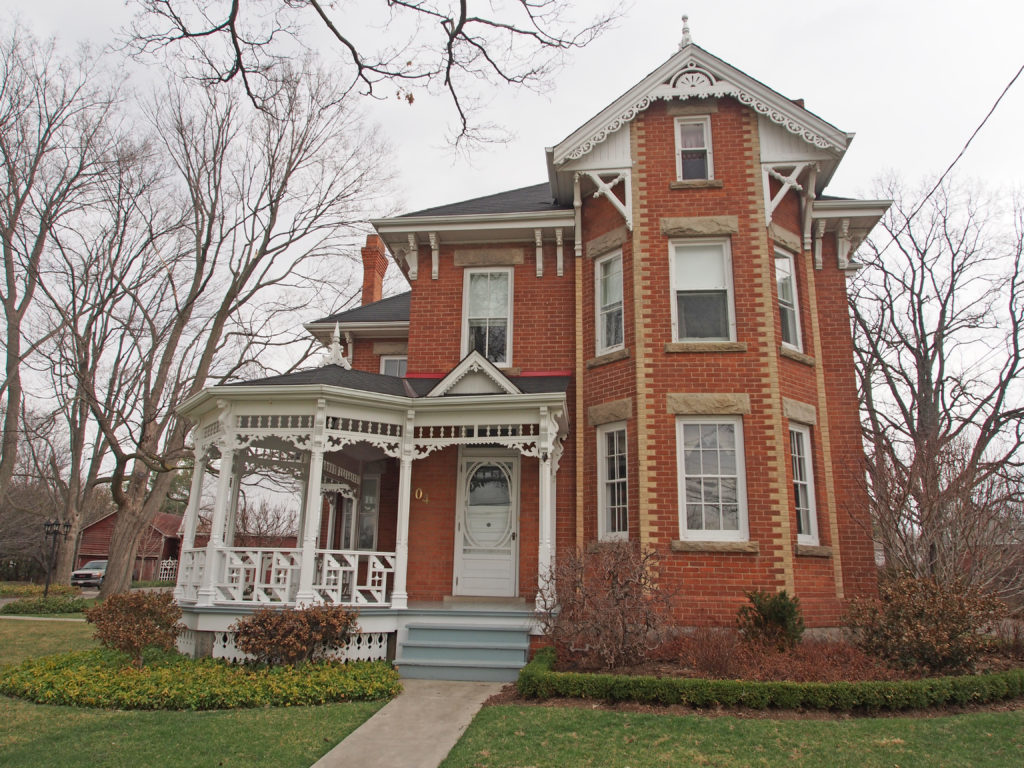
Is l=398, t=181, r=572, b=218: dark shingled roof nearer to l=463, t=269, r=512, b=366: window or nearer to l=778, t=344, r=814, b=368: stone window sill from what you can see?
l=463, t=269, r=512, b=366: window

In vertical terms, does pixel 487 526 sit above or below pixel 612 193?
below

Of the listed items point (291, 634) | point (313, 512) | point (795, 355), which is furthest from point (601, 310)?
point (291, 634)

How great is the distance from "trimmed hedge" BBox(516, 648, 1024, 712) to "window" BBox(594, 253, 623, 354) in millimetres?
6163

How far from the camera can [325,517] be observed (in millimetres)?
17516

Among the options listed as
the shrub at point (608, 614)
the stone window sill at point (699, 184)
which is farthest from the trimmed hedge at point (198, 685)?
the stone window sill at point (699, 184)

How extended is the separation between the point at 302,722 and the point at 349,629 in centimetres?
250

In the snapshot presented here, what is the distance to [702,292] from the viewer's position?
1186cm

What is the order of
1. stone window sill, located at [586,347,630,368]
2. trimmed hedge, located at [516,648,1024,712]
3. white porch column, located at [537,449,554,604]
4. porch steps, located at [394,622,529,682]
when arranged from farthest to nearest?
1. stone window sill, located at [586,347,630,368]
2. white porch column, located at [537,449,554,604]
3. porch steps, located at [394,622,529,682]
4. trimmed hedge, located at [516,648,1024,712]

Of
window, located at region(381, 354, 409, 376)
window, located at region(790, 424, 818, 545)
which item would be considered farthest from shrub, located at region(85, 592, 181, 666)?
window, located at region(790, 424, 818, 545)

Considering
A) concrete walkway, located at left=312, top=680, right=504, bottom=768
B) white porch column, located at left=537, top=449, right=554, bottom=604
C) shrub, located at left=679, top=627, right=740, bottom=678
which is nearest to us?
concrete walkway, located at left=312, top=680, right=504, bottom=768

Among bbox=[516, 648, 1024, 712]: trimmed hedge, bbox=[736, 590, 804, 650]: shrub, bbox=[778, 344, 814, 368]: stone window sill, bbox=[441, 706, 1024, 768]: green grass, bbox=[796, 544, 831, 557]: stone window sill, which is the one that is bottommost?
bbox=[441, 706, 1024, 768]: green grass

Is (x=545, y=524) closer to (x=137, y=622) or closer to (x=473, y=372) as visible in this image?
(x=473, y=372)

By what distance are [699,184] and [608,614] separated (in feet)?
25.7

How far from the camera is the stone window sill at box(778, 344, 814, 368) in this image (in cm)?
1147
